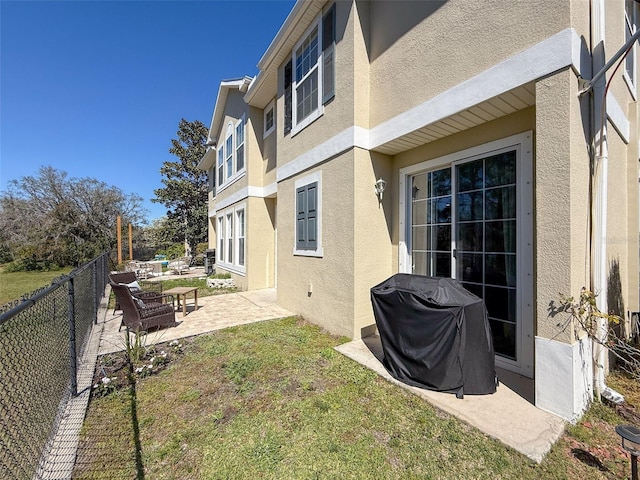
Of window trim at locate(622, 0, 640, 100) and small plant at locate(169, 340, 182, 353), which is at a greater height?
window trim at locate(622, 0, 640, 100)

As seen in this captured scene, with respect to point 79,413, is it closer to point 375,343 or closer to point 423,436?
point 423,436

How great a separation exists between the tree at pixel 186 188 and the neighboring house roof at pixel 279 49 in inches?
778

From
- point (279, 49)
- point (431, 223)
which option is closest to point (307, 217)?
point (431, 223)

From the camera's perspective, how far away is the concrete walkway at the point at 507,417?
245cm

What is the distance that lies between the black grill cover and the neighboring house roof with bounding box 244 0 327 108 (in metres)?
6.31

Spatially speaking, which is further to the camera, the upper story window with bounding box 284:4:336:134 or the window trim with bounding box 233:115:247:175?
the window trim with bounding box 233:115:247:175

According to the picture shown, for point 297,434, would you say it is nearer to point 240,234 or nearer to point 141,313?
point 141,313

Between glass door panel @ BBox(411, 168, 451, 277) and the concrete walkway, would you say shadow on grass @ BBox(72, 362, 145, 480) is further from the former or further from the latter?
glass door panel @ BBox(411, 168, 451, 277)

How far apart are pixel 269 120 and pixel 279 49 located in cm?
308

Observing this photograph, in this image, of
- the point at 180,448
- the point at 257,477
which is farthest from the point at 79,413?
the point at 257,477

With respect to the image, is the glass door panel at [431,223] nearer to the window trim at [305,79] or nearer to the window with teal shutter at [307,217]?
the window with teal shutter at [307,217]

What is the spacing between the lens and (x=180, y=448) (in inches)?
99.0

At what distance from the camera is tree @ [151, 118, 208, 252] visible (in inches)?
1062

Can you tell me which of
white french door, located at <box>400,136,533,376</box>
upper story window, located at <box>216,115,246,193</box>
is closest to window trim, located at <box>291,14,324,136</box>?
white french door, located at <box>400,136,533,376</box>
